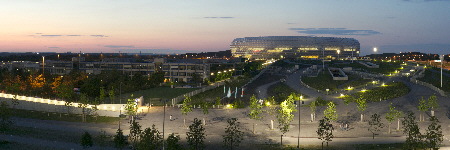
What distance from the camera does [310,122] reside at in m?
48.7

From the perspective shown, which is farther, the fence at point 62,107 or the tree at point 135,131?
the fence at point 62,107

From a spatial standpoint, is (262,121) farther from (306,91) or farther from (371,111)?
(306,91)

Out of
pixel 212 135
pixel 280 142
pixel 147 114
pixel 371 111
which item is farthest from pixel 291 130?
pixel 147 114

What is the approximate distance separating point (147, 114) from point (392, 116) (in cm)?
3079

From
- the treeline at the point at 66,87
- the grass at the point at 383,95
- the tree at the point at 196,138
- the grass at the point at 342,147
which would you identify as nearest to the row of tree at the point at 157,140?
the tree at the point at 196,138

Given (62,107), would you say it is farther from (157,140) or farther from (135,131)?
(157,140)

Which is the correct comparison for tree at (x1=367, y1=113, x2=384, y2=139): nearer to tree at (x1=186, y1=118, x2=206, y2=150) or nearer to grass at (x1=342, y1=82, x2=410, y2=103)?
grass at (x1=342, y1=82, x2=410, y2=103)

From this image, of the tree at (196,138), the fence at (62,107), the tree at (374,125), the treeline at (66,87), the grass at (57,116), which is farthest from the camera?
the treeline at (66,87)

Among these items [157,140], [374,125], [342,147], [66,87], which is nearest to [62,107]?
[66,87]

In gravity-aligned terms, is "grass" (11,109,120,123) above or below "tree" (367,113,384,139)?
below

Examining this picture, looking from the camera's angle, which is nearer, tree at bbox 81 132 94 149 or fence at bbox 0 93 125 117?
tree at bbox 81 132 94 149

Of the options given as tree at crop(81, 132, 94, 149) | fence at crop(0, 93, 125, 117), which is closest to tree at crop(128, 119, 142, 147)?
tree at crop(81, 132, 94, 149)

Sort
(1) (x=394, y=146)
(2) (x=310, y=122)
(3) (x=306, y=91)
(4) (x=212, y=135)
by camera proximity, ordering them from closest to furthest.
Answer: (1) (x=394, y=146)
(4) (x=212, y=135)
(2) (x=310, y=122)
(3) (x=306, y=91)

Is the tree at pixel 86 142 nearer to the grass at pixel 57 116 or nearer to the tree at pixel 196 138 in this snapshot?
the tree at pixel 196 138
